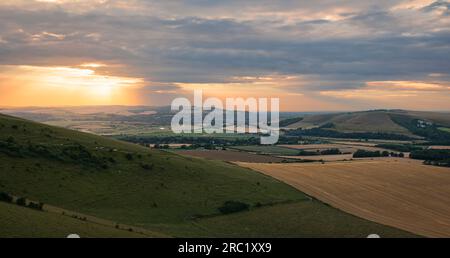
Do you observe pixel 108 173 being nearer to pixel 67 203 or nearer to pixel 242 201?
pixel 67 203

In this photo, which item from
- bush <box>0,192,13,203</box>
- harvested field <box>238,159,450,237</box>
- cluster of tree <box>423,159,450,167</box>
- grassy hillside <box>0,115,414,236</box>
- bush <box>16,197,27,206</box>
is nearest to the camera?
bush <box>16,197,27,206</box>

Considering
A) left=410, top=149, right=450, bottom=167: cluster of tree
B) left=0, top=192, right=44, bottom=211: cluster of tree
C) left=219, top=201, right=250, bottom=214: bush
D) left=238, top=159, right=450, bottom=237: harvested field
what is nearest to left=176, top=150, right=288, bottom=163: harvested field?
left=238, top=159, right=450, bottom=237: harvested field

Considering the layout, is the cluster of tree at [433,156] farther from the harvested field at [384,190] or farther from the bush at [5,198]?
the bush at [5,198]

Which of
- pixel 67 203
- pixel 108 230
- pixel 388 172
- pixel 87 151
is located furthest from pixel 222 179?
pixel 388 172

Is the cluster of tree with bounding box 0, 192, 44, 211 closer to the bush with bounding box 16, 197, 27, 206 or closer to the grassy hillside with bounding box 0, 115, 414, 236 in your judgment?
the bush with bounding box 16, 197, 27, 206

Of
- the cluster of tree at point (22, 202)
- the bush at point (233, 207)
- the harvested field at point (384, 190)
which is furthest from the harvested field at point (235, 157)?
the cluster of tree at point (22, 202)
